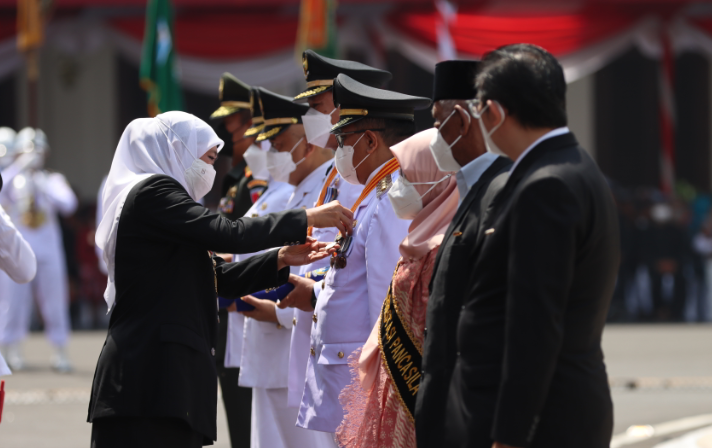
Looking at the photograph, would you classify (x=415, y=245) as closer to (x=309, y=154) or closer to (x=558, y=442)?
(x=558, y=442)

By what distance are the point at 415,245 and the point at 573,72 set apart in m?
12.1

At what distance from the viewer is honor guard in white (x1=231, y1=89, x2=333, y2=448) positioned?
4547mm

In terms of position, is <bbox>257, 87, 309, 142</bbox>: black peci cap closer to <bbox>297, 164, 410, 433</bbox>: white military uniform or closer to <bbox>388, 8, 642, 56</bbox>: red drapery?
<bbox>297, 164, 410, 433</bbox>: white military uniform

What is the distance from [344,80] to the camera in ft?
13.2

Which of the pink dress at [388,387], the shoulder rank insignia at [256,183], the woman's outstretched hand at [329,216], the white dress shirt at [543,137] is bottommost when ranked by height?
the pink dress at [388,387]

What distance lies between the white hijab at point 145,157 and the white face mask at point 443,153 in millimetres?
952

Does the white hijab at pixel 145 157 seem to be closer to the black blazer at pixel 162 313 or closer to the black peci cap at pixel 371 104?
the black blazer at pixel 162 313

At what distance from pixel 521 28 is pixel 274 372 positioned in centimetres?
1090

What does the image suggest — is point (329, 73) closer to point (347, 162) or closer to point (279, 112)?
point (279, 112)

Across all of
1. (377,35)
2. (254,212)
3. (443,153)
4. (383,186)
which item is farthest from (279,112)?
(377,35)

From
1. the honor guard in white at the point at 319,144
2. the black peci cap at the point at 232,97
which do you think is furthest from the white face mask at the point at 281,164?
the black peci cap at the point at 232,97

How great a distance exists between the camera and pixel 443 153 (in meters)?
3.08

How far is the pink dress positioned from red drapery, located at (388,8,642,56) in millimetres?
11365

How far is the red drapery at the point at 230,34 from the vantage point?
49.4 feet
